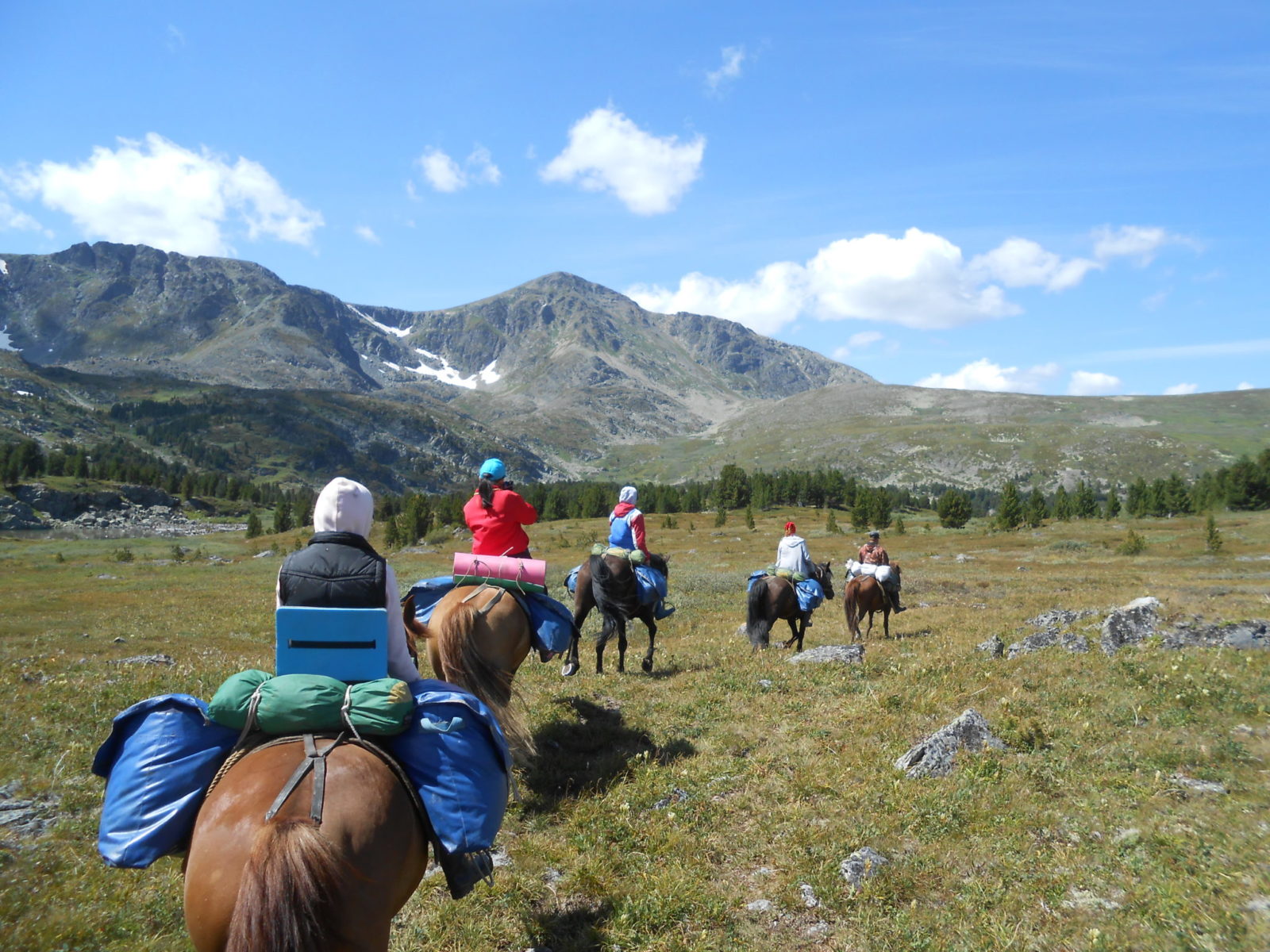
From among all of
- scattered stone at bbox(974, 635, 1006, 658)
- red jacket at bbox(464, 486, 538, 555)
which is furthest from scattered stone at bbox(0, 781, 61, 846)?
scattered stone at bbox(974, 635, 1006, 658)

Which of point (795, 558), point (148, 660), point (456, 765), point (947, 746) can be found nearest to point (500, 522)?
point (456, 765)

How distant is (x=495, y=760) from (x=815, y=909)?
125 inches

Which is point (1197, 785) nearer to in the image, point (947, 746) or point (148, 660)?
point (947, 746)

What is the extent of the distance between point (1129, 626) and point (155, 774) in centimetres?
1695

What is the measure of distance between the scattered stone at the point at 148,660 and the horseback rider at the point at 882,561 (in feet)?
58.7

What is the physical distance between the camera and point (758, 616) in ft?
55.4

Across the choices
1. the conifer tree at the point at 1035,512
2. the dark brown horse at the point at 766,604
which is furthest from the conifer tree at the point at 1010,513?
the dark brown horse at the point at 766,604

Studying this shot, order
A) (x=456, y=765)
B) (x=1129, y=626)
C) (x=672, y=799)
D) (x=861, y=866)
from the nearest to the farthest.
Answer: (x=456, y=765), (x=861, y=866), (x=672, y=799), (x=1129, y=626)

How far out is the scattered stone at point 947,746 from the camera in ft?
26.9

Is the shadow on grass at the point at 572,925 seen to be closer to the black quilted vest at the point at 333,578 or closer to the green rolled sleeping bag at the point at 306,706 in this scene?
the green rolled sleeping bag at the point at 306,706

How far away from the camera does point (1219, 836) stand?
6309 millimetres

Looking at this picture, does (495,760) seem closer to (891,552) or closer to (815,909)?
(815,909)

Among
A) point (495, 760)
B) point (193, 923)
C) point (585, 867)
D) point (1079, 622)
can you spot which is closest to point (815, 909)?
point (585, 867)

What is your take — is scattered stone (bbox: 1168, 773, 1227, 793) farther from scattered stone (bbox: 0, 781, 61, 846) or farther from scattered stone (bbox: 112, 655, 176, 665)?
scattered stone (bbox: 112, 655, 176, 665)
